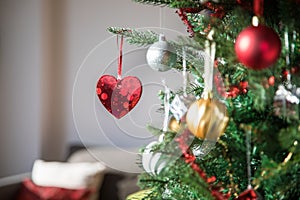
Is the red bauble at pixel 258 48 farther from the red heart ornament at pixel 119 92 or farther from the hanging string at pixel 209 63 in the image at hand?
the red heart ornament at pixel 119 92

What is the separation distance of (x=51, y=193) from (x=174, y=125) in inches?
63.6

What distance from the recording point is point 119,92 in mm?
837

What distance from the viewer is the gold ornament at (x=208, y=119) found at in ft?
1.80

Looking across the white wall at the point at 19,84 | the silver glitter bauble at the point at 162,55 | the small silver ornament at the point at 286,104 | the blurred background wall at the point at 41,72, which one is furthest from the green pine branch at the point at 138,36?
the white wall at the point at 19,84

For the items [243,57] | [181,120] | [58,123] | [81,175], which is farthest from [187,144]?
[58,123]

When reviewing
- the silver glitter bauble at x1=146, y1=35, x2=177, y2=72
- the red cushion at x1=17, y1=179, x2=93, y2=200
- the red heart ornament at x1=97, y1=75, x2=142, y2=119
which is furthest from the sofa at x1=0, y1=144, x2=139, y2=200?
the silver glitter bauble at x1=146, y1=35, x2=177, y2=72

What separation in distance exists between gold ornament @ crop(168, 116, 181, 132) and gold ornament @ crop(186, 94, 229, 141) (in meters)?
0.07

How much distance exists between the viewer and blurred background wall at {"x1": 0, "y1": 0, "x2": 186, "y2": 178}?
240 centimetres

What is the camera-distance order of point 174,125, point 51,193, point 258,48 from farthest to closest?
1. point 51,193
2. point 174,125
3. point 258,48

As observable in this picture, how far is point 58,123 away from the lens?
249 centimetres

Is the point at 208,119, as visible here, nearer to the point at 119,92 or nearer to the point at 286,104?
the point at 286,104

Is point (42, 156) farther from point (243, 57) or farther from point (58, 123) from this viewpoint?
point (243, 57)

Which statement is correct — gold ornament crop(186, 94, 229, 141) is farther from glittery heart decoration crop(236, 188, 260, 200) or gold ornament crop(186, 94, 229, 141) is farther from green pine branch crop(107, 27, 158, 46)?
green pine branch crop(107, 27, 158, 46)

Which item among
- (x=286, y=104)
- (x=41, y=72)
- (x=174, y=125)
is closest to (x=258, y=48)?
(x=286, y=104)
